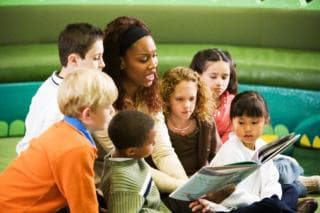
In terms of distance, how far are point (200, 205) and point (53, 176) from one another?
0.76 meters

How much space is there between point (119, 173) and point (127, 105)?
0.51 metres

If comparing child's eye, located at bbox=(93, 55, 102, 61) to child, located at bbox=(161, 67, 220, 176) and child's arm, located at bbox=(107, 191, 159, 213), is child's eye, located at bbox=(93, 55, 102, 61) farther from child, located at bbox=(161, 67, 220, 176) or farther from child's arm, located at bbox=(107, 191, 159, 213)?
child's arm, located at bbox=(107, 191, 159, 213)

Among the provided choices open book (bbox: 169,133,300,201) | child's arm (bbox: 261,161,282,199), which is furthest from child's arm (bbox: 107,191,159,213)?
child's arm (bbox: 261,161,282,199)

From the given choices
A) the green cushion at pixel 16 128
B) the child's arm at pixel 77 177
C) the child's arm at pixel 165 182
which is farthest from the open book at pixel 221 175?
the green cushion at pixel 16 128

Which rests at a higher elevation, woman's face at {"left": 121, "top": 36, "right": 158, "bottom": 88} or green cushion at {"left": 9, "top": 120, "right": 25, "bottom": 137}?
woman's face at {"left": 121, "top": 36, "right": 158, "bottom": 88}

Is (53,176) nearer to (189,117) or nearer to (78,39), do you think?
(78,39)

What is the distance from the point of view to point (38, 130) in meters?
3.07

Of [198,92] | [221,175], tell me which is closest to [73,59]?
[198,92]

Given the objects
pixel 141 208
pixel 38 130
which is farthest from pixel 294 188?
pixel 38 130

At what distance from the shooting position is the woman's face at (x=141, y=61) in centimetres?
341

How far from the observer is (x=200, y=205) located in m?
3.13

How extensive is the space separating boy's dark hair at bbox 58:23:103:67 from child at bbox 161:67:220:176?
0.47 meters

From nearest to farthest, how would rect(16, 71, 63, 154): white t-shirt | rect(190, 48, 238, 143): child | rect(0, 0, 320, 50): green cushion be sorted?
rect(16, 71, 63, 154): white t-shirt < rect(190, 48, 238, 143): child < rect(0, 0, 320, 50): green cushion

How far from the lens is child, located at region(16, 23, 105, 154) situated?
307 cm
